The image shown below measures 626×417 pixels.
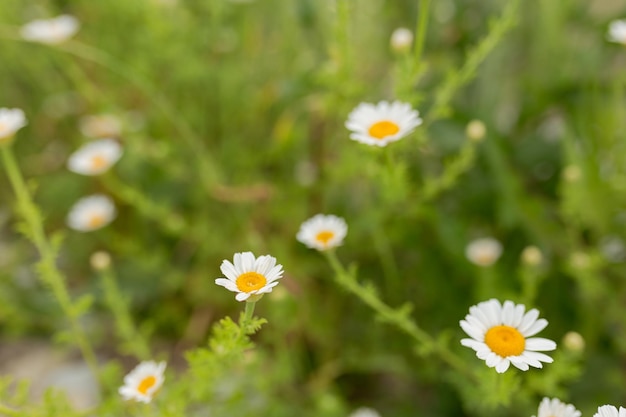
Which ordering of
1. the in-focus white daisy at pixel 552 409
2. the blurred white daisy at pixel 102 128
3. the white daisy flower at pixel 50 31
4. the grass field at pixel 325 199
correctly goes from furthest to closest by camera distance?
the blurred white daisy at pixel 102 128, the white daisy flower at pixel 50 31, the grass field at pixel 325 199, the in-focus white daisy at pixel 552 409

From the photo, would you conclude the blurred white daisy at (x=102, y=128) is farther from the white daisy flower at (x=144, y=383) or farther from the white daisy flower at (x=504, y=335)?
the white daisy flower at (x=504, y=335)

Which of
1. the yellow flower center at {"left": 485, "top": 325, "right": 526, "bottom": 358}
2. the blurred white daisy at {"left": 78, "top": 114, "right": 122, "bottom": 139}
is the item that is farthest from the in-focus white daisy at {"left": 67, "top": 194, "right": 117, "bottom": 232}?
the yellow flower center at {"left": 485, "top": 325, "right": 526, "bottom": 358}

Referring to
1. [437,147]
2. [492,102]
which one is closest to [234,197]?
[437,147]

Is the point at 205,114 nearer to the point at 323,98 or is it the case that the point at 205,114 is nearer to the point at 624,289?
the point at 323,98

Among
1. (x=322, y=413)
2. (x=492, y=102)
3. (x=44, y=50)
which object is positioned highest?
(x=44, y=50)

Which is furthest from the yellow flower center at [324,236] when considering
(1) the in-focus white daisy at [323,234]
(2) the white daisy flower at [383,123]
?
(2) the white daisy flower at [383,123]

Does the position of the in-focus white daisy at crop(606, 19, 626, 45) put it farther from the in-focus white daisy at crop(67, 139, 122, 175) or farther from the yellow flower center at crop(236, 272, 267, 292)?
the in-focus white daisy at crop(67, 139, 122, 175)

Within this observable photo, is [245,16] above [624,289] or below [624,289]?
above

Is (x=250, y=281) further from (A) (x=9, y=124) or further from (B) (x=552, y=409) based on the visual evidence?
(A) (x=9, y=124)
